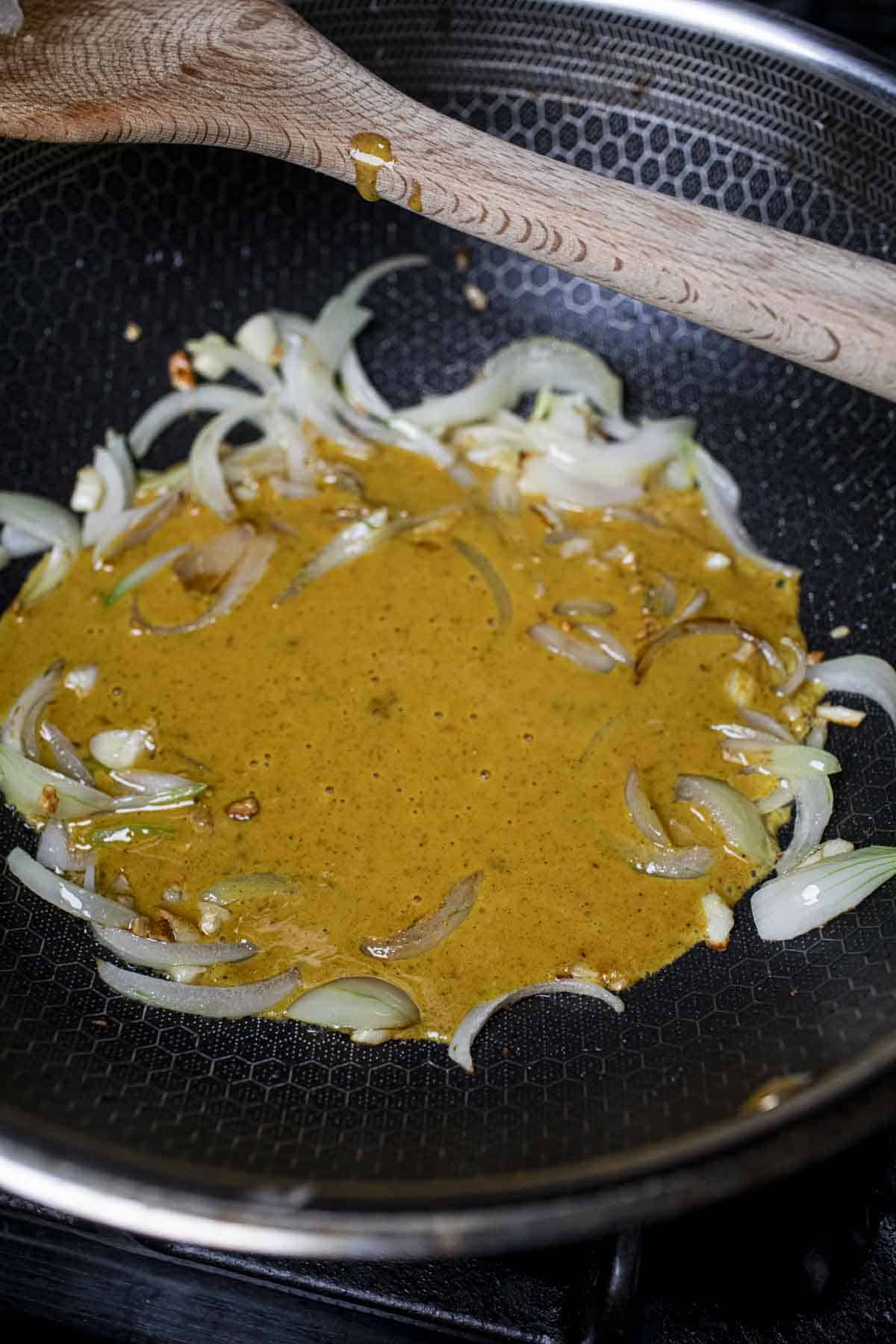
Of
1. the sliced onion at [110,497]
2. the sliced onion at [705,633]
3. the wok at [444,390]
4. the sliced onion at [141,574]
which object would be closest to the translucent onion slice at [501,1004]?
the wok at [444,390]

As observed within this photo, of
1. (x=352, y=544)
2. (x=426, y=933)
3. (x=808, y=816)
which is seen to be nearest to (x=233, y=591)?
(x=352, y=544)

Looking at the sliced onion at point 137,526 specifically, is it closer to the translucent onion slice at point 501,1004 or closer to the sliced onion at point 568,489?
the sliced onion at point 568,489

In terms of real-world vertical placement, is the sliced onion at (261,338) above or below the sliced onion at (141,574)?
above

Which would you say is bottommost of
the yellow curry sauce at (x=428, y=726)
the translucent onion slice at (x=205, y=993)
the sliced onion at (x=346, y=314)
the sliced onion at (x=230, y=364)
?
the translucent onion slice at (x=205, y=993)

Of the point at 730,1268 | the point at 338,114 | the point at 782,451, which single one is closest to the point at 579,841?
the point at 730,1268

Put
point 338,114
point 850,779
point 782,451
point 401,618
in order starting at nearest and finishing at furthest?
point 338,114 → point 850,779 → point 401,618 → point 782,451

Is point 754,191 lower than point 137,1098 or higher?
higher

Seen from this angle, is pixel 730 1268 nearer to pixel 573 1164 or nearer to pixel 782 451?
pixel 573 1164
